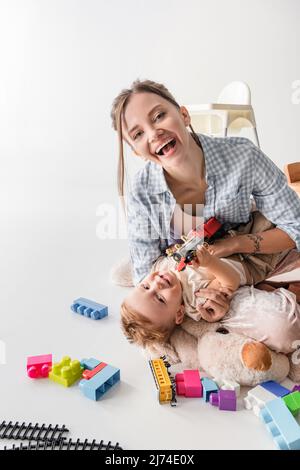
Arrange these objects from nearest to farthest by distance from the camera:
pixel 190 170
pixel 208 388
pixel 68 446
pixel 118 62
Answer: pixel 68 446, pixel 208 388, pixel 190 170, pixel 118 62

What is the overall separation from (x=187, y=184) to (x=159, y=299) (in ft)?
1.06

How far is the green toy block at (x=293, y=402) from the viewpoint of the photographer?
83 centimetres

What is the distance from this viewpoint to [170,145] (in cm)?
101

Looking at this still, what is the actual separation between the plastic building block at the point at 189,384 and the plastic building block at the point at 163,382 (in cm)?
1

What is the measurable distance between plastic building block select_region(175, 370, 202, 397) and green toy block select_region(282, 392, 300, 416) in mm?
171

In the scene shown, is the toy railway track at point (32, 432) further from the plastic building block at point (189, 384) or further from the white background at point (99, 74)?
the white background at point (99, 74)

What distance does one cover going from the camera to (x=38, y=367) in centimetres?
98

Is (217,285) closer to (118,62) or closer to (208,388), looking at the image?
(208,388)

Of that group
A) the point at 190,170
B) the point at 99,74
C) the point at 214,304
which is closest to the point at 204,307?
the point at 214,304

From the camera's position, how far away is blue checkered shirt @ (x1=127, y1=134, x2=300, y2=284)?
43.4 inches

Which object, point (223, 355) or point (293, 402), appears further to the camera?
point (223, 355)

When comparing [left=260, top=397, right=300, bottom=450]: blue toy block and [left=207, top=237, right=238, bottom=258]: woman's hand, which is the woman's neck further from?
[left=260, top=397, right=300, bottom=450]: blue toy block

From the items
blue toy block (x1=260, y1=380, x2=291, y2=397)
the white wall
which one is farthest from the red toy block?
the white wall
